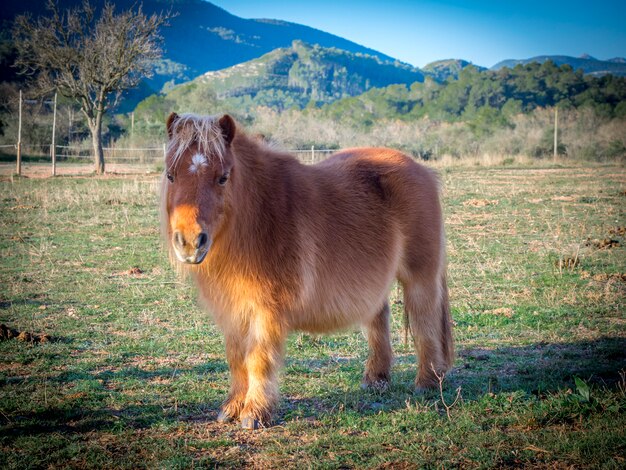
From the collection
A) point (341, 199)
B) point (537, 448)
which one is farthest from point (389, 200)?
point (537, 448)

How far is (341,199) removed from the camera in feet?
15.7

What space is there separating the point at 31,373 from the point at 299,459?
3235mm

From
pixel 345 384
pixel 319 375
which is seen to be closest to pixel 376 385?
pixel 345 384

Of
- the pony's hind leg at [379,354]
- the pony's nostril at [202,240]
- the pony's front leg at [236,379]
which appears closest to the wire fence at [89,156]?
the pony's hind leg at [379,354]

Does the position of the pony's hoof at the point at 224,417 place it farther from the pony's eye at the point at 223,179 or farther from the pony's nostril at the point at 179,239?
the pony's eye at the point at 223,179

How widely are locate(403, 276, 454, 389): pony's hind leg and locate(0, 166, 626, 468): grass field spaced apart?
0.71 ft

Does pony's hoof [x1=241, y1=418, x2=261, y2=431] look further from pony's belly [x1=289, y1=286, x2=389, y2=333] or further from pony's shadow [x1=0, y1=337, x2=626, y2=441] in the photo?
pony's belly [x1=289, y1=286, x2=389, y2=333]

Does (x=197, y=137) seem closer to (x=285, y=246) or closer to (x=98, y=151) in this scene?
(x=285, y=246)

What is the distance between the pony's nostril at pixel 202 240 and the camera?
3.62 metres

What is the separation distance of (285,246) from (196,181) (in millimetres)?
894

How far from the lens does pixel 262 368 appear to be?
4.14 m

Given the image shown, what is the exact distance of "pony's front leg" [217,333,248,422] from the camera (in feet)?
14.3

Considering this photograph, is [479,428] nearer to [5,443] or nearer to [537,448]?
[537,448]

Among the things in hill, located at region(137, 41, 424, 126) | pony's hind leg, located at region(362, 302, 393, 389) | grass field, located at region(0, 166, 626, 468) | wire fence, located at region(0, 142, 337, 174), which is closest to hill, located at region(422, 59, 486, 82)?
hill, located at region(137, 41, 424, 126)
